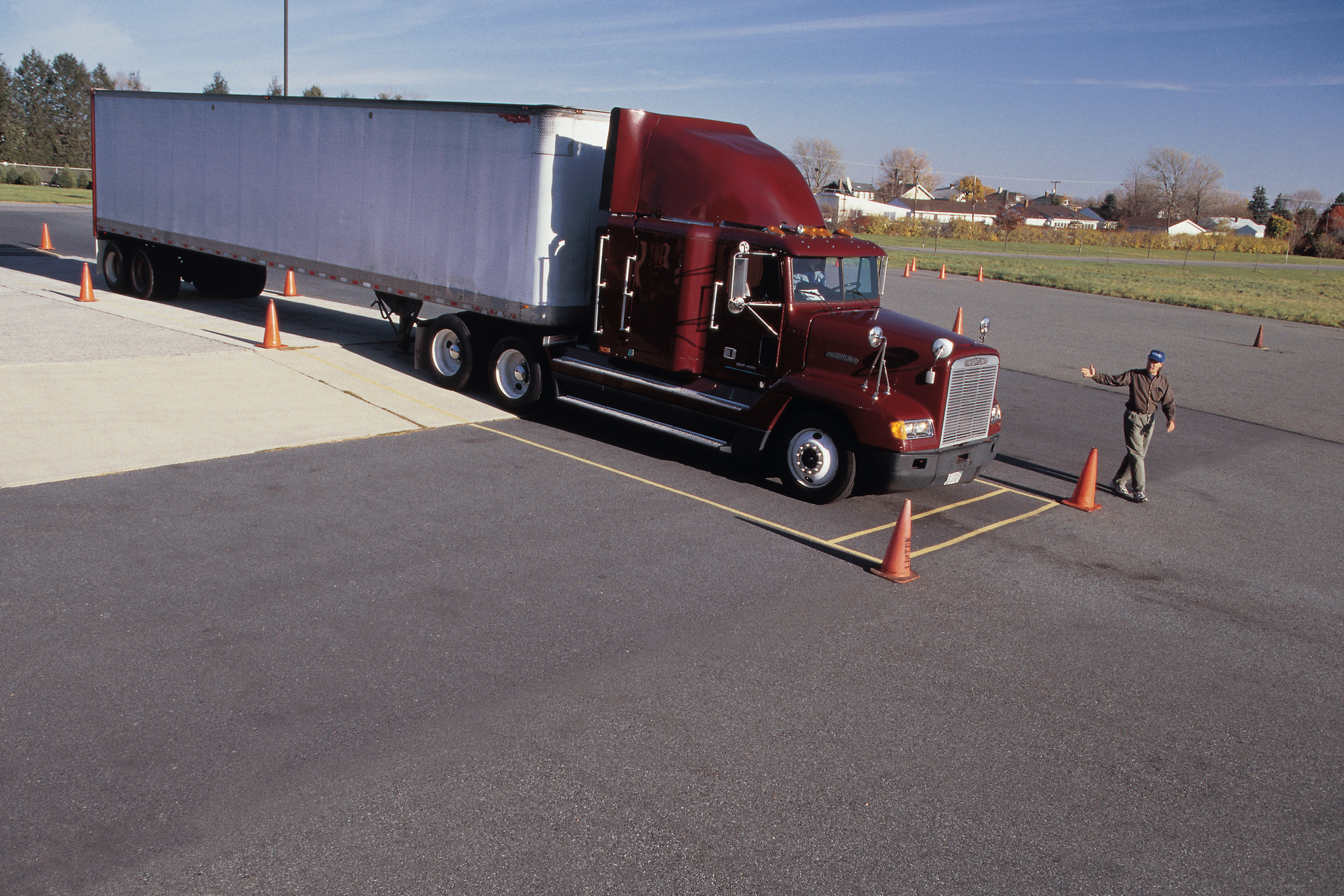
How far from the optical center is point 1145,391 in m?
10.7

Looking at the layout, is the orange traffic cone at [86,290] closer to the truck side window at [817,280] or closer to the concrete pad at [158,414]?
the concrete pad at [158,414]

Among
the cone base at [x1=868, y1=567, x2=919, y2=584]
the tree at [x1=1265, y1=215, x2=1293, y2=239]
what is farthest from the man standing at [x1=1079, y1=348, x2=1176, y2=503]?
the tree at [x1=1265, y1=215, x2=1293, y2=239]

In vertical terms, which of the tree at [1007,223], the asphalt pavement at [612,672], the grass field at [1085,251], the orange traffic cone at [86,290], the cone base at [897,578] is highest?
the tree at [1007,223]

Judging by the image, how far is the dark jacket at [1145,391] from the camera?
35.2ft

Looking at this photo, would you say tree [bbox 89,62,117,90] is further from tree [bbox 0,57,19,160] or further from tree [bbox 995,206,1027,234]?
tree [bbox 995,206,1027,234]

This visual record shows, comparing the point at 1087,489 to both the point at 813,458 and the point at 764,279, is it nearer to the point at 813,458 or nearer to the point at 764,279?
the point at 813,458

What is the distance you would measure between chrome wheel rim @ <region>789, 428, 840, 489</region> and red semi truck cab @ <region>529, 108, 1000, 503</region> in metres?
0.02

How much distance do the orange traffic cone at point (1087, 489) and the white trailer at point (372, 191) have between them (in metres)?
6.11

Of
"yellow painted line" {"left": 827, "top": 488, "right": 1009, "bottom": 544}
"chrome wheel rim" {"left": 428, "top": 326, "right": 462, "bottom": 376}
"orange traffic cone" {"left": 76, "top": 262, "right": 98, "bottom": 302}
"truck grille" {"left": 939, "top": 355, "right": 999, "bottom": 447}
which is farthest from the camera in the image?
"orange traffic cone" {"left": 76, "top": 262, "right": 98, "bottom": 302}

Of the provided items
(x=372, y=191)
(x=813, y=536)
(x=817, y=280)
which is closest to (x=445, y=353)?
(x=372, y=191)

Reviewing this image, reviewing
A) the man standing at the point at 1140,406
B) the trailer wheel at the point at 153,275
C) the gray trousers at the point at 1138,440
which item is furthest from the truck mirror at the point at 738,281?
the trailer wheel at the point at 153,275

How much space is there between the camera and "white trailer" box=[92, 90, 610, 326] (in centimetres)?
1184

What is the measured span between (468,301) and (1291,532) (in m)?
9.82

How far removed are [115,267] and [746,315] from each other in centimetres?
1527
